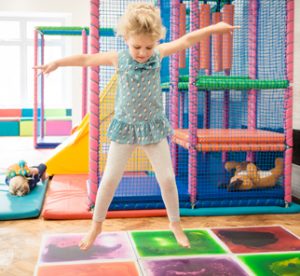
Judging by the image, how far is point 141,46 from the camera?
1.81 meters

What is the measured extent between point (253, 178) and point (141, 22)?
178cm

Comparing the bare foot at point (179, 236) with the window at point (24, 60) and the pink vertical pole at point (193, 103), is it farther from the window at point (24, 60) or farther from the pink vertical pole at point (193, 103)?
the window at point (24, 60)

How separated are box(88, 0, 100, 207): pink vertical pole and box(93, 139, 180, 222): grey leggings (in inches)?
32.3

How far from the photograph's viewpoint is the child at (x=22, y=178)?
3174 mm

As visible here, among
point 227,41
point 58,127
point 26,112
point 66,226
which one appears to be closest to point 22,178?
point 66,226

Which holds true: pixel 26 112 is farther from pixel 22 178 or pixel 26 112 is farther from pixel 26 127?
pixel 22 178

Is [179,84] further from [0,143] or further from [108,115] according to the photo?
[0,143]

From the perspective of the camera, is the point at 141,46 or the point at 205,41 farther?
the point at 205,41

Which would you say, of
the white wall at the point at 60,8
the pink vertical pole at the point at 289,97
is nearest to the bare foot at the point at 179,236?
the pink vertical pole at the point at 289,97

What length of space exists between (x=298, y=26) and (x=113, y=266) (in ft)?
7.67

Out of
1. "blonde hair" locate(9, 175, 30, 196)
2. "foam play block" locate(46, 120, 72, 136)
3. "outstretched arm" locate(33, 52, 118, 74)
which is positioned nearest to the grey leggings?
"outstretched arm" locate(33, 52, 118, 74)

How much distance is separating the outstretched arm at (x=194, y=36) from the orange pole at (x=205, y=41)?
1338mm

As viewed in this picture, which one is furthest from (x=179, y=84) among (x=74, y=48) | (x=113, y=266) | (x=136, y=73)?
(x=74, y=48)

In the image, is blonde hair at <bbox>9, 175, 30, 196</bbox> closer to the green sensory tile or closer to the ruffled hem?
the green sensory tile
